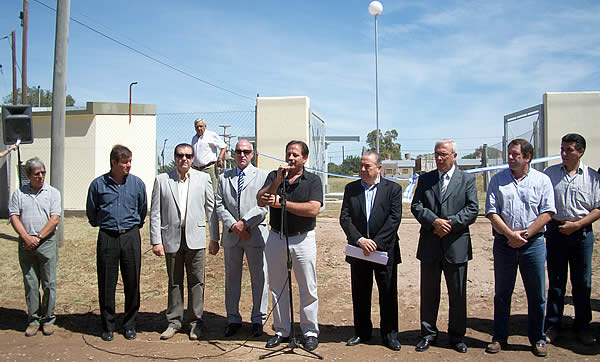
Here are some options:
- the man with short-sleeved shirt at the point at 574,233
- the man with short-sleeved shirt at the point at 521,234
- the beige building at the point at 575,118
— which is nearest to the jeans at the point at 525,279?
the man with short-sleeved shirt at the point at 521,234

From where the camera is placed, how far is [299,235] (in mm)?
4793

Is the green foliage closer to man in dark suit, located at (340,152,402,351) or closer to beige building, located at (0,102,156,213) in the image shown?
beige building, located at (0,102,156,213)

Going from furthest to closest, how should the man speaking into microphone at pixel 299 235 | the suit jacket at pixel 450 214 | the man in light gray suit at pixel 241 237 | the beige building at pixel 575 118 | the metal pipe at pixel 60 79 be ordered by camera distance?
1. the beige building at pixel 575 118
2. the metal pipe at pixel 60 79
3. the man in light gray suit at pixel 241 237
4. the man speaking into microphone at pixel 299 235
5. the suit jacket at pixel 450 214

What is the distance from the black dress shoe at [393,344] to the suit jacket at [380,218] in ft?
2.52

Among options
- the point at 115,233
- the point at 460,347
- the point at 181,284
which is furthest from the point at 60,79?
the point at 460,347

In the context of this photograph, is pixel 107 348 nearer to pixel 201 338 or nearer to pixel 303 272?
pixel 201 338

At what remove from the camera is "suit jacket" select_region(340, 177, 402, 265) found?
15.6ft

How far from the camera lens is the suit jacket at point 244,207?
5207mm

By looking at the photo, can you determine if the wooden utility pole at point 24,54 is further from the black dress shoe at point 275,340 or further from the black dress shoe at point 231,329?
the black dress shoe at point 275,340

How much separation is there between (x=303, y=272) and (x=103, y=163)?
9.88m

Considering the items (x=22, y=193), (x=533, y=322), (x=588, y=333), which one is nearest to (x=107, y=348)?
(x=22, y=193)

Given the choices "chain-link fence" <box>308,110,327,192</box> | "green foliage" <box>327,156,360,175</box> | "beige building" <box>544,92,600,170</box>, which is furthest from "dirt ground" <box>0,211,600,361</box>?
"green foliage" <box>327,156,360,175</box>

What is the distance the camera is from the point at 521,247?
454 centimetres

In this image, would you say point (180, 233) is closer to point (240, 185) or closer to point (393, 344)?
point (240, 185)
